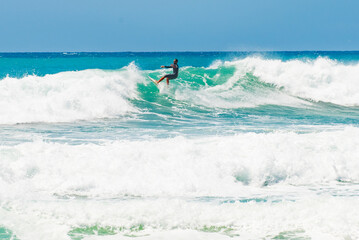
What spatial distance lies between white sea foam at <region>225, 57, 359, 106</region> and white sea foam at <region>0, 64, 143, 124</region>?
8.34m

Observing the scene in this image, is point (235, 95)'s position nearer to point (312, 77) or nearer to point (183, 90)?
point (183, 90)

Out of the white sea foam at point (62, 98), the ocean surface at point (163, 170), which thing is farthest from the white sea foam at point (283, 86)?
the white sea foam at point (62, 98)

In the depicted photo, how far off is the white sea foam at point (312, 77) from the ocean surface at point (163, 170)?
5.06 metres

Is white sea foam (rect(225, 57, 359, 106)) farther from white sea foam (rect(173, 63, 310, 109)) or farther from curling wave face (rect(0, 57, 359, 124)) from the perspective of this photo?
white sea foam (rect(173, 63, 310, 109))

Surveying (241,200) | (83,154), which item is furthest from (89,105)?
(241,200)

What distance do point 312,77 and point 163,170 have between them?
17.4 meters

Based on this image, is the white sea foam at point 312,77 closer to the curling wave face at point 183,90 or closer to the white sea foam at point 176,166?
the curling wave face at point 183,90

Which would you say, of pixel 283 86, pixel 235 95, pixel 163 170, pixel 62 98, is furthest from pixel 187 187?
pixel 283 86

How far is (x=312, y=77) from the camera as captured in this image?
23.6 m

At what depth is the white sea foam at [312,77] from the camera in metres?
21.8

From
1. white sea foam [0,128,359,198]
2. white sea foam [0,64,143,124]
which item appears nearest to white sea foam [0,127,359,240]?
white sea foam [0,128,359,198]

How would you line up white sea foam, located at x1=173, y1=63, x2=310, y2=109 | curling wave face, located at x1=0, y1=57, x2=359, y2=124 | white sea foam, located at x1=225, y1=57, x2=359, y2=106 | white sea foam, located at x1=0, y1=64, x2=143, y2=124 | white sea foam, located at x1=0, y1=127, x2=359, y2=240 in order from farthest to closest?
white sea foam, located at x1=225, y1=57, x2=359, y2=106, white sea foam, located at x1=173, y1=63, x2=310, y2=109, curling wave face, located at x1=0, y1=57, x2=359, y2=124, white sea foam, located at x1=0, y1=64, x2=143, y2=124, white sea foam, located at x1=0, y1=127, x2=359, y2=240

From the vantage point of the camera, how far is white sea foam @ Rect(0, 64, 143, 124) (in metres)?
14.3

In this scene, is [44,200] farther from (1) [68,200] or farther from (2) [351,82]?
(2) [351,82]
